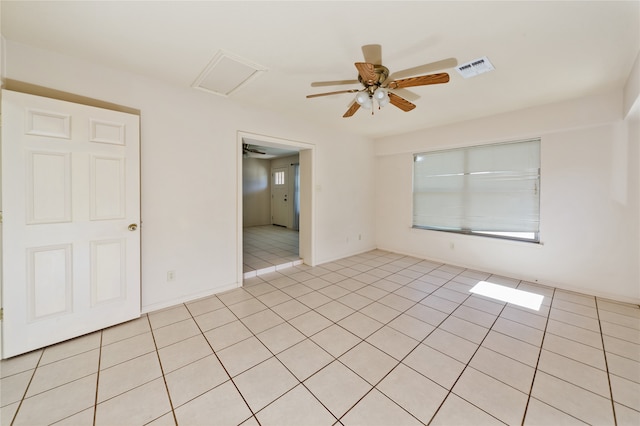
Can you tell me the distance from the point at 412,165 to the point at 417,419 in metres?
4.29

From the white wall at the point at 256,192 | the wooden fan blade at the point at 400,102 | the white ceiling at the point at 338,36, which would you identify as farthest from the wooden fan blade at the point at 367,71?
the white wall at the point at 256,192

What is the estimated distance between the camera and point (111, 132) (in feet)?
7.55

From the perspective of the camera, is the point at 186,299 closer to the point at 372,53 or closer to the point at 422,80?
the point at 372,53

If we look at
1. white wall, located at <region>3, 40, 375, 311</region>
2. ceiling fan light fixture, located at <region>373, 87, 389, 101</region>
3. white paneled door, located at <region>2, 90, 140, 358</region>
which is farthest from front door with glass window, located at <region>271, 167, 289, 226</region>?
ceiling fan light fixture, located at <region>373, 87, 389, 101</region>

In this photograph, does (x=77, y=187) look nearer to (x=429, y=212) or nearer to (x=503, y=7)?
(x=503, y=7)

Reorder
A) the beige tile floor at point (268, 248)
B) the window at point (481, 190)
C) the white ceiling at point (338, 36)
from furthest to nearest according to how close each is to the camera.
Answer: the beige tile floor at point (268, 248) → the window at point (481, 190) → the white ceiling at point (338, 36)

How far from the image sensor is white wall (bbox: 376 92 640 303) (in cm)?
287

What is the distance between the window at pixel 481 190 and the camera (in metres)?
3.58

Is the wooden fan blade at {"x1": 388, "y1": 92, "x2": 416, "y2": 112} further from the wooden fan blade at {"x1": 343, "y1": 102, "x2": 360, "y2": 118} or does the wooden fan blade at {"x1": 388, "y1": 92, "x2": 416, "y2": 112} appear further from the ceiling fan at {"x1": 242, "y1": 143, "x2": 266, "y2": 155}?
the ceiling fan at {"x1": 242, "y1": 143, "x2": 266, "y2": 155}

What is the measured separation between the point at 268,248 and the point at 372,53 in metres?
4.23

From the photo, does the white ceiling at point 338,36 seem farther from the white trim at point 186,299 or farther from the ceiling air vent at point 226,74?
the white trim at point 186,299

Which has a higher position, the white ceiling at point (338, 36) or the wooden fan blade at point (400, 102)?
the white ceiling at point (338, 36)

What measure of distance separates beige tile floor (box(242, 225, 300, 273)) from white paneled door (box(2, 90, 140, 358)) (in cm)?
176

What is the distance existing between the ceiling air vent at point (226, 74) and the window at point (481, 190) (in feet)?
11.8
